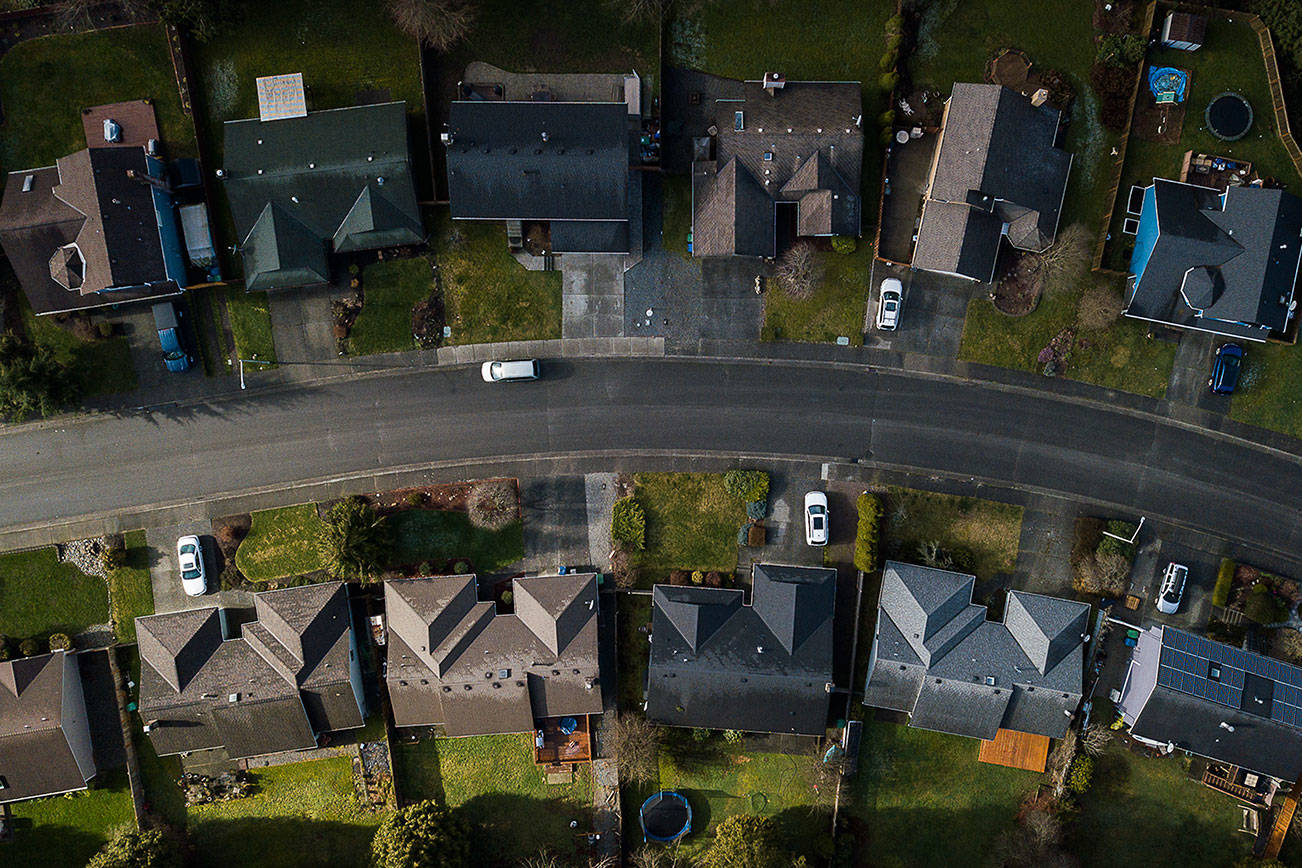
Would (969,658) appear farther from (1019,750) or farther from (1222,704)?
(1222,704)

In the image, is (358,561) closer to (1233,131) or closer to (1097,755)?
(1097,755)

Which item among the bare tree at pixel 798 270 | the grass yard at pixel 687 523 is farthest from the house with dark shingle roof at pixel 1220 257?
the grass yard at pixel 687 523

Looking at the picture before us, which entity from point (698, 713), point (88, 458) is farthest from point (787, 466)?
point (88, 458)

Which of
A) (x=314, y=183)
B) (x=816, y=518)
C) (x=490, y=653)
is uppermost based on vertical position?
(x=314, y=183)

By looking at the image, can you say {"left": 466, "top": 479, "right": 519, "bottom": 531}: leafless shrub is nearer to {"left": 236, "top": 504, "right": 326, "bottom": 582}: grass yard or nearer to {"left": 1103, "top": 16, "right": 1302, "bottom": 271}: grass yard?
{"left": 236, "top": 504, "right": 326, "bottom": 582}: grass yard

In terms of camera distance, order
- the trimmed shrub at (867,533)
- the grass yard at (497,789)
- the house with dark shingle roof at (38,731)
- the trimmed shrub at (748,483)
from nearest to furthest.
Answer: the house with dark shingle roof at (38,731)
the trimmed shrub at (867,533)
the trimmed shrub at (748,483)
the grass yard at (497,789)

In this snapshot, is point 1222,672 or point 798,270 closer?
point 1222,672

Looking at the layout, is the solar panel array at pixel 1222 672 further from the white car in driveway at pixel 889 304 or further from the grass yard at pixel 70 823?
the grass yard at pixel 70 823

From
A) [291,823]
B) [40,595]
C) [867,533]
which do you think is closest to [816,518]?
[867,533]
